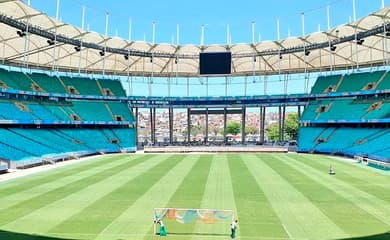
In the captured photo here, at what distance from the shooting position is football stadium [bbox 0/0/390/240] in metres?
18.3

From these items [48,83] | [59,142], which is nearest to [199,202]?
[59,142]

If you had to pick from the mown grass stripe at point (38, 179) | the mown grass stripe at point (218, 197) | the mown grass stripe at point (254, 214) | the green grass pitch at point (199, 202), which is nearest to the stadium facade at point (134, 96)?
the mown grass stripe at point (38, 179)

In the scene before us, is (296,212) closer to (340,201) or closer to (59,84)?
Answer: (340,201)

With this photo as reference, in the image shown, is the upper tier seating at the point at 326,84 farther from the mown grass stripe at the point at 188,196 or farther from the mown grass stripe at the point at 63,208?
A: the mown grass stripe at the point at 63,208

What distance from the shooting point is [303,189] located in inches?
1037

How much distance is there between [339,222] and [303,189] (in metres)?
8.44

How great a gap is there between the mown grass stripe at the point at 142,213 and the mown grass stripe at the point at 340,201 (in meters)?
9.63

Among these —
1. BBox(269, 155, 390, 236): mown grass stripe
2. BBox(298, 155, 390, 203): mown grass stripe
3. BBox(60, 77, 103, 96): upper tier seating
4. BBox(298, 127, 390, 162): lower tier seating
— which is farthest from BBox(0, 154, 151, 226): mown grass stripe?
BBox(298, 127, 390, 162): lower tier seating

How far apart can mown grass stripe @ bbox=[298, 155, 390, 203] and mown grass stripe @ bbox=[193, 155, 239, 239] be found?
398 inches

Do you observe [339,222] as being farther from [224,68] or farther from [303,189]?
[224,68]

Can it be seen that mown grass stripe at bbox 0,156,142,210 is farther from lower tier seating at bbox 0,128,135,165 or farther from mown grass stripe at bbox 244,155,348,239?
mown grass stripe at bbox 244,155,348,239

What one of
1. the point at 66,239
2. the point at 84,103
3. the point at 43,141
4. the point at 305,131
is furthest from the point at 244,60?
the point at 66,239

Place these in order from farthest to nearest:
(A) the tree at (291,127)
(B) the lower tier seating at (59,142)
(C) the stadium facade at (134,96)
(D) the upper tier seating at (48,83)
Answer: (A) the tree at (291,127) < (D) the upper tier seating at (48,83) < (C) the stadium facade at (134,96) < (B) the lower tier seating at (59,142)

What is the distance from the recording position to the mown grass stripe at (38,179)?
87.5ft
